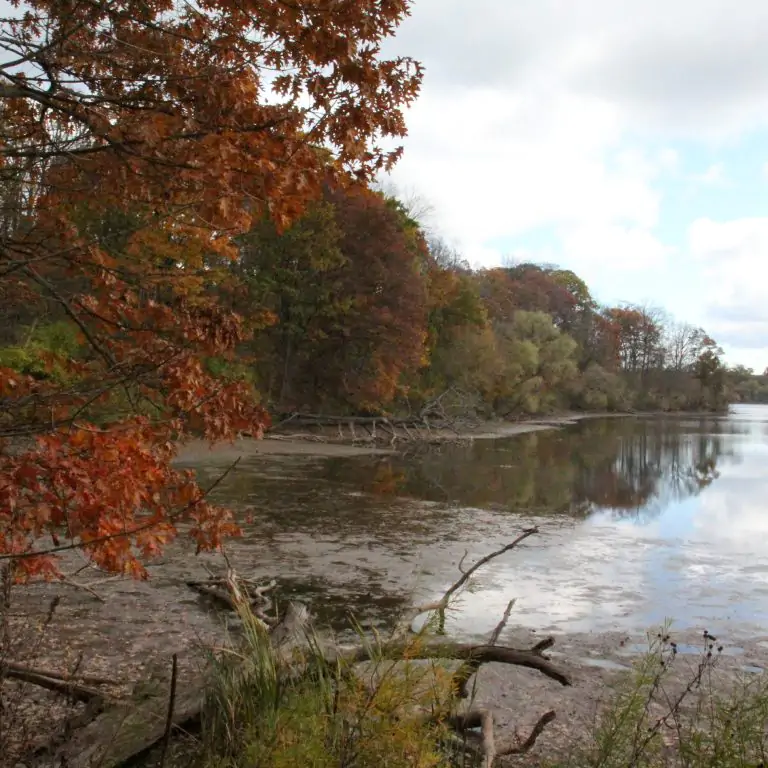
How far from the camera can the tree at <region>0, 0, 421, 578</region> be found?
4.26 m

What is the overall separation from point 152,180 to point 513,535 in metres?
9.82

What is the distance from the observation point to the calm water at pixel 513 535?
8922 millimetres

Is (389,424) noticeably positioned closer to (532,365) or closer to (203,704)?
(532,365)

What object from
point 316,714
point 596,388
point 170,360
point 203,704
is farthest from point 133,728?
point 596,388

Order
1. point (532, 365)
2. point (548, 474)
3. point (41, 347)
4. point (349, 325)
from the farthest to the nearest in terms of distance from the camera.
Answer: point (532, 365), point (349, 325), point (548, 474), point (41, 347)

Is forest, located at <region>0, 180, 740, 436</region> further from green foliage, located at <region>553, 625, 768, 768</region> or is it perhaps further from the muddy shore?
green foliage, located at <region>553, 625, 768, 768</region>

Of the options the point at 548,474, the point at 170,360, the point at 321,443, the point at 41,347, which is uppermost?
the point at 41,347

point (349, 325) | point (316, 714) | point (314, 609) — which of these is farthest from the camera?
point (349, 325)

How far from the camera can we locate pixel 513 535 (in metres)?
13.2

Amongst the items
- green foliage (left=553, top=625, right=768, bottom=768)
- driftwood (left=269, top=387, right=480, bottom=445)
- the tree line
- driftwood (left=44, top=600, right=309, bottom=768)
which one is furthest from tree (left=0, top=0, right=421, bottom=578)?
driftwood (left=269, top=387, right=480, bottom=445)

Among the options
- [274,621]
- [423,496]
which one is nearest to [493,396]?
A: [423,496]

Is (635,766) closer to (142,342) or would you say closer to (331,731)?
(331,731)

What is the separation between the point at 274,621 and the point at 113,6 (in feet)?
14.6

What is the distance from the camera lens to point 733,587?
10.5m
